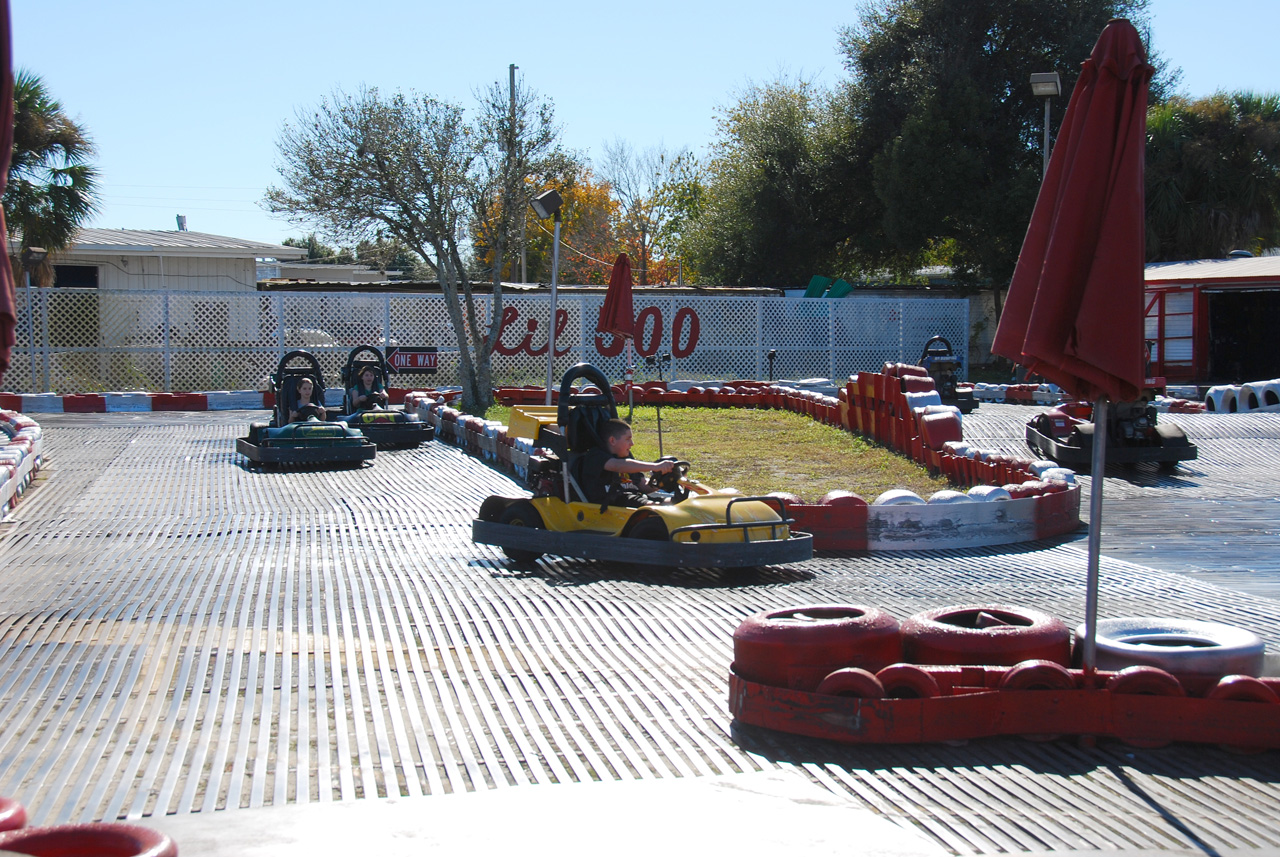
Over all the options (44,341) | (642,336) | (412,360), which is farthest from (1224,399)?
(44,341)

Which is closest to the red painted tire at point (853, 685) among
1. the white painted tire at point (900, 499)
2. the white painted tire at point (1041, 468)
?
the white painted tire at point (900, 499)

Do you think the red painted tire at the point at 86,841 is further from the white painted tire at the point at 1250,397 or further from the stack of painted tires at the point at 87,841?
the white painted tire at the point at 1250,397

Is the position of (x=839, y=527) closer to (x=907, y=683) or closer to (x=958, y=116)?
(x=907, y=683)

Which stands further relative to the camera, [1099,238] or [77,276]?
[77,276]

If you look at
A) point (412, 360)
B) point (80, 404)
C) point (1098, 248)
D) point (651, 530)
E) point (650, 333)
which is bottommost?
Answer: point (651, 530)

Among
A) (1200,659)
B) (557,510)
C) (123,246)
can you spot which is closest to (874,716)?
(1200,659)

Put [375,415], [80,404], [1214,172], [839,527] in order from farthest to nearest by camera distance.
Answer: [1214,172] < [80,404] < [375,415] < [839,527]

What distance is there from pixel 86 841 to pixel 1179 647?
3788mm

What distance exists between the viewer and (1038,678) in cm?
410

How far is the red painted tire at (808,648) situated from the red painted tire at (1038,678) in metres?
0.49

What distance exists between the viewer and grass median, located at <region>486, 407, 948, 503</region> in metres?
11.2

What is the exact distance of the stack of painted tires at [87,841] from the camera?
2678mm

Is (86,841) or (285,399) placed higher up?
(285,399)

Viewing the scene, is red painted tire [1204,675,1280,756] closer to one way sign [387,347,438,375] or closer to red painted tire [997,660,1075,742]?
red painted tire [997,660,1075,742]
